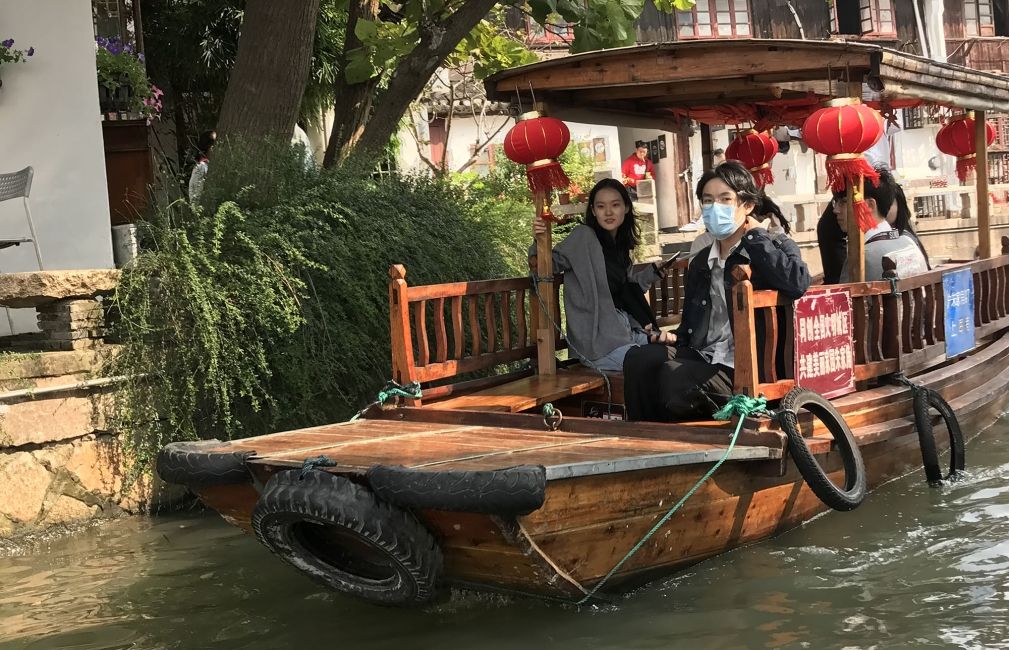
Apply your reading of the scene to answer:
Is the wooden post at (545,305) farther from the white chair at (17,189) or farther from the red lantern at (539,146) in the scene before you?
the white chair at (17,189)

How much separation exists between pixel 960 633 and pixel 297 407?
4217 millimetres

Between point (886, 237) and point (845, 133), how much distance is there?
5.67ft

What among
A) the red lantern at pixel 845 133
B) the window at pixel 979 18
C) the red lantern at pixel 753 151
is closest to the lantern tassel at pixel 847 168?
the red lantern at pixel 845 133

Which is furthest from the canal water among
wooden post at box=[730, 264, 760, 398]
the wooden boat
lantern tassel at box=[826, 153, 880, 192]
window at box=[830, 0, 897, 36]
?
window at box=[830, 0, 897, 36]

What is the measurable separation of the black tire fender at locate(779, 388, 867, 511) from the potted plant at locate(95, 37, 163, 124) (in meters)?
6.69

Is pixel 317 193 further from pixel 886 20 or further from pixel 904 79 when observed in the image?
pixel 886 20

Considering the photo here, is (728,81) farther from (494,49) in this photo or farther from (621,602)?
(494,49)

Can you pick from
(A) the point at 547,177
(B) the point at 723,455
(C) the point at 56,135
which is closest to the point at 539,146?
(A) the point at 547,177

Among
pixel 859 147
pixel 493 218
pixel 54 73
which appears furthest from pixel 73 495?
pixel 859 147

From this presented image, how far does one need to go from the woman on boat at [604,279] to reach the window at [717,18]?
18.9 meters

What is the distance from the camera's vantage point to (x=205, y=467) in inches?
184

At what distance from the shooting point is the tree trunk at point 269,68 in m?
8.33

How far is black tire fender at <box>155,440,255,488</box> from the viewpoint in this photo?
15.3 ft

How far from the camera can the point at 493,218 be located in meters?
9.57
